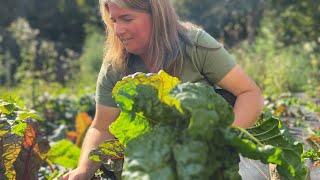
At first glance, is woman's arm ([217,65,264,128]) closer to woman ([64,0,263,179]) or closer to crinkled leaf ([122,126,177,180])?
woman ([64,0,263,179])

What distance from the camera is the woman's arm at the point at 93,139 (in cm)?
261

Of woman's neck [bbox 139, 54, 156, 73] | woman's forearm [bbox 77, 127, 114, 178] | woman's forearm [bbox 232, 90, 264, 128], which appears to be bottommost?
woman's forearm [bbox 77, 127, 114, 178]

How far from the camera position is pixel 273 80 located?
921cm

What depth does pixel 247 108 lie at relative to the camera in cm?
259

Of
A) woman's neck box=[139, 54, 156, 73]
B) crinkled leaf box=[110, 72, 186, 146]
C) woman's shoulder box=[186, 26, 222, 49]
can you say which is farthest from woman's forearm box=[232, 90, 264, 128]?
crinkled leaf box=[110, 72, 186, 146]

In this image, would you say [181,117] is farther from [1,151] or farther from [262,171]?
[262,171]

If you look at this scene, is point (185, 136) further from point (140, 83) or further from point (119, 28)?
point (119, 28)

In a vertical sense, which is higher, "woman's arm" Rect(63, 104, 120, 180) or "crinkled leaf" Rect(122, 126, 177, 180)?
"crinkled leaf" Rect(122, 126, 177, 180)

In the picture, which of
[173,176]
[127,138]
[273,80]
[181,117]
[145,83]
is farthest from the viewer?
[273,80]

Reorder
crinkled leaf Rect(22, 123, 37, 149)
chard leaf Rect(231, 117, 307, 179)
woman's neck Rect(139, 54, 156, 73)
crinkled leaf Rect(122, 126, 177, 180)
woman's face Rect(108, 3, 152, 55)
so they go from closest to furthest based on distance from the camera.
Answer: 1. crinkled leaf Rect(122, 126, 177, 180)
2. chard leaf Rect(231, 117, 307, 179)
3. woman's face Rect(108, 3, 152, 55)
4. crinkled leaf Rect(22, 123, 37, 149)
5. woman's neck Rect(139, 54, 156, 73)

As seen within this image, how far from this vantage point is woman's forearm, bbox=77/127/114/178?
2.62 m

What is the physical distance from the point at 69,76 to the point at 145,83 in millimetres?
11240

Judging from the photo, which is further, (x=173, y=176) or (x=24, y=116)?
(x=24, y=116)

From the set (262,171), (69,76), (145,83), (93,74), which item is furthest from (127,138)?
(93,74)
